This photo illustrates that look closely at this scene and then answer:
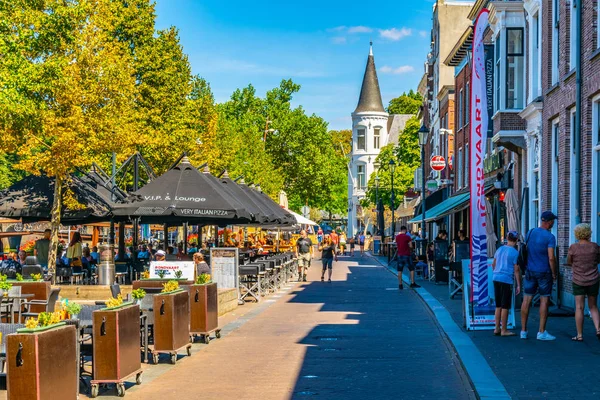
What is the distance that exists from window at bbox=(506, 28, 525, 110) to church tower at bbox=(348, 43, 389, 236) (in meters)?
86.4

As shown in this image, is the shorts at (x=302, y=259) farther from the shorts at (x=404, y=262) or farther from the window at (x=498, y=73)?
the window at (x=498, y=73)

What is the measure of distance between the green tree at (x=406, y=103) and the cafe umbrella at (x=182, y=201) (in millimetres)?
91415

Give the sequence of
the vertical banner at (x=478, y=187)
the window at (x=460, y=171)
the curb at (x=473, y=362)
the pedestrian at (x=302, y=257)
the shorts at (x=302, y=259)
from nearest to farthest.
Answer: the curb at (x=473, y=362)
the vertical banner at (x=478, y=187)
the shorts at (x=302, y=259)
the pedestrian at (x=302, y=257)
the window at (x=460, y=171)

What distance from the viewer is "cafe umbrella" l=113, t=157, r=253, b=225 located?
826 inches

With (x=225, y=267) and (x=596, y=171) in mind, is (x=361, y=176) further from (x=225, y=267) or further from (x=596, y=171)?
(x=596, y=171)

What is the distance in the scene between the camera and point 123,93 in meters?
24.2

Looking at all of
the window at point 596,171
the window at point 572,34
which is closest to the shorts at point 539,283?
the window at point 596,171

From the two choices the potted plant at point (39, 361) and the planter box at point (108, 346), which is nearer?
the potted plant at point (39, 361)

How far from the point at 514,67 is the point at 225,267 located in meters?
10.5

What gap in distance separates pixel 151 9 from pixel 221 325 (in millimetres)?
23805

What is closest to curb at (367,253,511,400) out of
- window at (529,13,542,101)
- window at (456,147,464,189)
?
window at (529,13,542,101)

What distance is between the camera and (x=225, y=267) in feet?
73.0

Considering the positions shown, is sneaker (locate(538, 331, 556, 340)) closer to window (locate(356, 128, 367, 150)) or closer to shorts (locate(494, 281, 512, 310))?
shorts (locate(494, 281, 512, 310))

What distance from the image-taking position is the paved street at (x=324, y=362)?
997 centimetres
